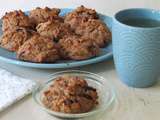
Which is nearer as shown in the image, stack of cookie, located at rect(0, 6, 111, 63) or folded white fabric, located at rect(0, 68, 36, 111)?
folded white fabric, located at rect(0, 68, 36, 111)

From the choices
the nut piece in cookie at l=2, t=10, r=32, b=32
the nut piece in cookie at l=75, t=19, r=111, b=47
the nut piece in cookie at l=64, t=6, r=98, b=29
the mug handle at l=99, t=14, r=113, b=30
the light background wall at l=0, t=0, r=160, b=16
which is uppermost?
the nut piece in cookie at l=2, t=10, r=32, b=32

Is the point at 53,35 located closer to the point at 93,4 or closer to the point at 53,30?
the point at 53,30

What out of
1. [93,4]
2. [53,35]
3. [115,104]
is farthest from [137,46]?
[93,4]

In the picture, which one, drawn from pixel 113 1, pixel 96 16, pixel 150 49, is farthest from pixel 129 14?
pixel 113 1

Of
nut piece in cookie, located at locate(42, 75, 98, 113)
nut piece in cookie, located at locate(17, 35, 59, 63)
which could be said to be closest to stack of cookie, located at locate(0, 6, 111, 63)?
nut piece in cookie, located at locate(17, 35, 59, 63)

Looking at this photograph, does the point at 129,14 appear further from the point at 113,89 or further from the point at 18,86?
the point at 18,86

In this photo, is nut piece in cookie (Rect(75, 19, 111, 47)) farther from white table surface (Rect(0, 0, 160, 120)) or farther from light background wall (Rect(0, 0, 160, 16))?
light background wall (Rect(0, 0, 160, 16))

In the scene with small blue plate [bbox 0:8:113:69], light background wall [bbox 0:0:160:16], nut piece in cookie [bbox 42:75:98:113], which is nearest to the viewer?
nut piece in cookie [bbox 42:75:98:113]
